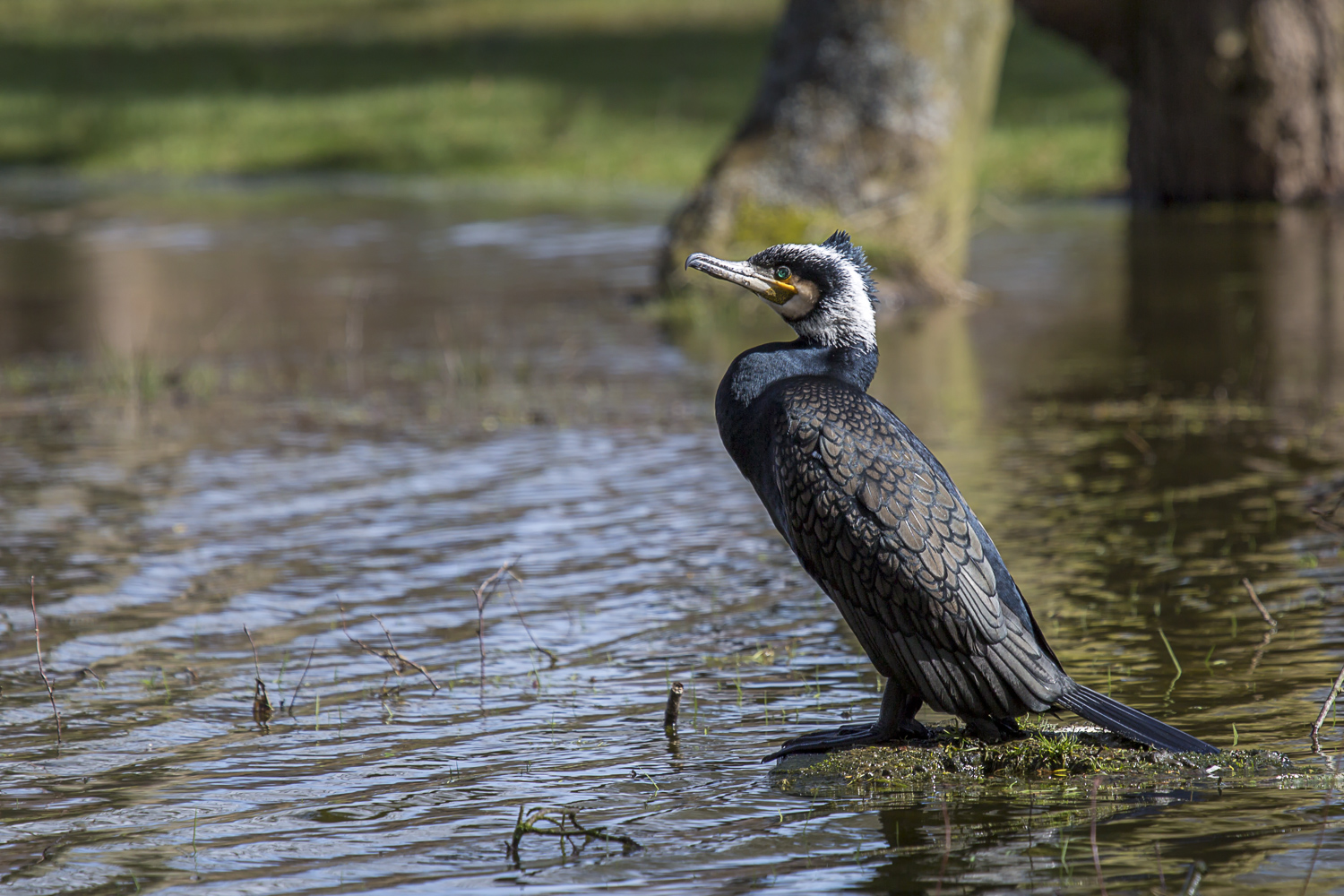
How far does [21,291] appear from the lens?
50.4 ft

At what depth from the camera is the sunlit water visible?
13.8 feet

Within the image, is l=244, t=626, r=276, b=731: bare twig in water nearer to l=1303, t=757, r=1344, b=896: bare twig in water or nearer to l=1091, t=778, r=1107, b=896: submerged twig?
l=1091, t=778, r=1107, b=896: submerged twig

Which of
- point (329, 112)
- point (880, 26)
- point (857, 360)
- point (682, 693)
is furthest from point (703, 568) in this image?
point (329, 112)

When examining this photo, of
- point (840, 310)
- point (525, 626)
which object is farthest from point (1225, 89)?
point (840, 310)

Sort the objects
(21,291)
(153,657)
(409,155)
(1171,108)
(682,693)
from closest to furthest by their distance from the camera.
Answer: (682,693)
(153,657)
(21,291)
(1171,108)
(409,155)

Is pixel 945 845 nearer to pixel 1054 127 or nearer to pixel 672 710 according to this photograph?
pixel 672 710

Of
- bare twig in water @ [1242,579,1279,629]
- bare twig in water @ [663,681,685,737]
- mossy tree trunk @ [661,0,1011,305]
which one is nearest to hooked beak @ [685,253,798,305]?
bare twig in water @ [663,681,685,737]

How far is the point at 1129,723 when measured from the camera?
14.4 ft

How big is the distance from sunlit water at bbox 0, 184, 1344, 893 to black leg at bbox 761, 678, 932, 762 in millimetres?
132

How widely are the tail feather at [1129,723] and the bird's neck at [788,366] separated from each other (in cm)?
106

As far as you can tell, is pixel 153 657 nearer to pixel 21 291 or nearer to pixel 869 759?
pixel 869 759

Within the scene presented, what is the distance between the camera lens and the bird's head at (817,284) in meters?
4.91

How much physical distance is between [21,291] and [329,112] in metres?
12.3

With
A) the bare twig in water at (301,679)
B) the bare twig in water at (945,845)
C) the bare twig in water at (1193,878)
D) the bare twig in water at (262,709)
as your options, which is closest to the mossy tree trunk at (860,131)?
the bare twig in water at (301,679)
